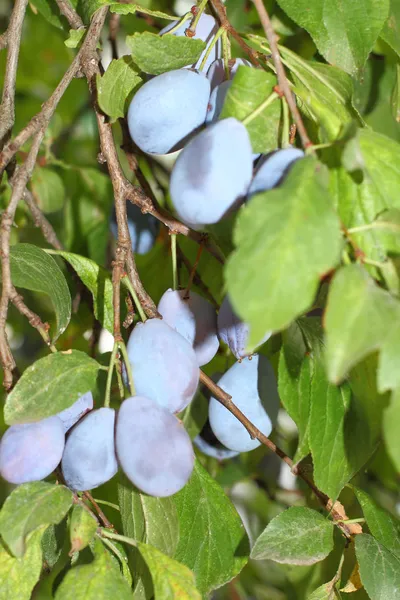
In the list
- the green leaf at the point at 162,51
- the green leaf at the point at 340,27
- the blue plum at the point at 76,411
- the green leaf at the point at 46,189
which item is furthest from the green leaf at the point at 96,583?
the green leaf at the point at 46,189

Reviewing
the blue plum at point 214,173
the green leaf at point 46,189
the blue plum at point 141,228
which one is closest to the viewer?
the blue plum at point 214,173

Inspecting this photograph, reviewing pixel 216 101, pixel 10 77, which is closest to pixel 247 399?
pixel 216 101

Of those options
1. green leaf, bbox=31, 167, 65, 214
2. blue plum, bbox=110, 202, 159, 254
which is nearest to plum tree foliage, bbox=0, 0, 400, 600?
blue plum, bbox=110, 202, 159, 254

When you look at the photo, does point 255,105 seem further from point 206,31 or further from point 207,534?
point 207,534

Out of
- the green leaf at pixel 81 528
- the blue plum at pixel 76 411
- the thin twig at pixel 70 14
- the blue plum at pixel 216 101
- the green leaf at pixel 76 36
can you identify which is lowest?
the green leaf at pixel 81 528

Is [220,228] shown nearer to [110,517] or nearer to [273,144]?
[273,144]

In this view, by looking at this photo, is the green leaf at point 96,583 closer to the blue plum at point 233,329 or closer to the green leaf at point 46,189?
the blue plum at point 233,329

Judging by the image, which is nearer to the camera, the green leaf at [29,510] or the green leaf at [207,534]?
the green leaf at [29,510]
